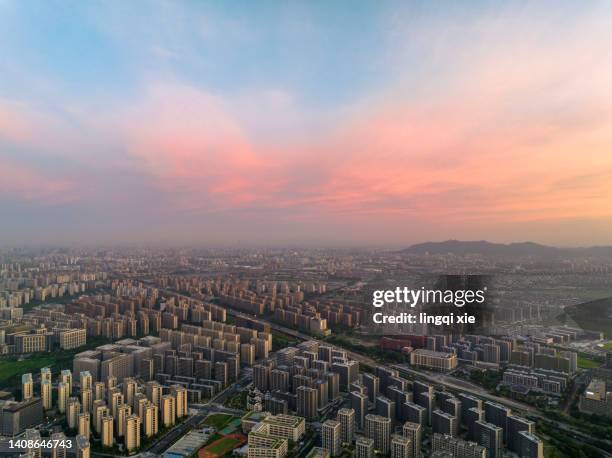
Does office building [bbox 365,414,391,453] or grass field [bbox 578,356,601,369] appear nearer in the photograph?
office building [bbox 365,414,391,453]

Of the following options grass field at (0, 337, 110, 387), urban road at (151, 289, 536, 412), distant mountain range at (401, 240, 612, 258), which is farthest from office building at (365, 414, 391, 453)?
distant mountain range at (401, 240, 612, 258)

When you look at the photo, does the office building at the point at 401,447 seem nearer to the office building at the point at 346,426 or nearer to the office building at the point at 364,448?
the office building at the point at 364,448

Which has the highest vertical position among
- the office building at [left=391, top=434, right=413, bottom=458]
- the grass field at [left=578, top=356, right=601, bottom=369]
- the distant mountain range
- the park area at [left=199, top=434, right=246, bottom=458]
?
the distant mountain range

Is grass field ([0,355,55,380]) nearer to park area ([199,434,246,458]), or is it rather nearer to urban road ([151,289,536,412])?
park area ([199,434,246,458])

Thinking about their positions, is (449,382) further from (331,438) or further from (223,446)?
(223,446)

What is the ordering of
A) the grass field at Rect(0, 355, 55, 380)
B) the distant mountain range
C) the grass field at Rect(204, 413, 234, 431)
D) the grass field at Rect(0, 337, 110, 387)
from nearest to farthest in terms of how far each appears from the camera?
1. the grass field at Rect(204, 413, 234, 431)
2. the grass field at Rect(0, 337, 110, 387)
3. the grass field at Rect(0, 355, 55, 380)
4. the distant mountain range

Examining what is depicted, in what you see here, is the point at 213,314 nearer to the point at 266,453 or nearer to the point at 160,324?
the point at 160,324
